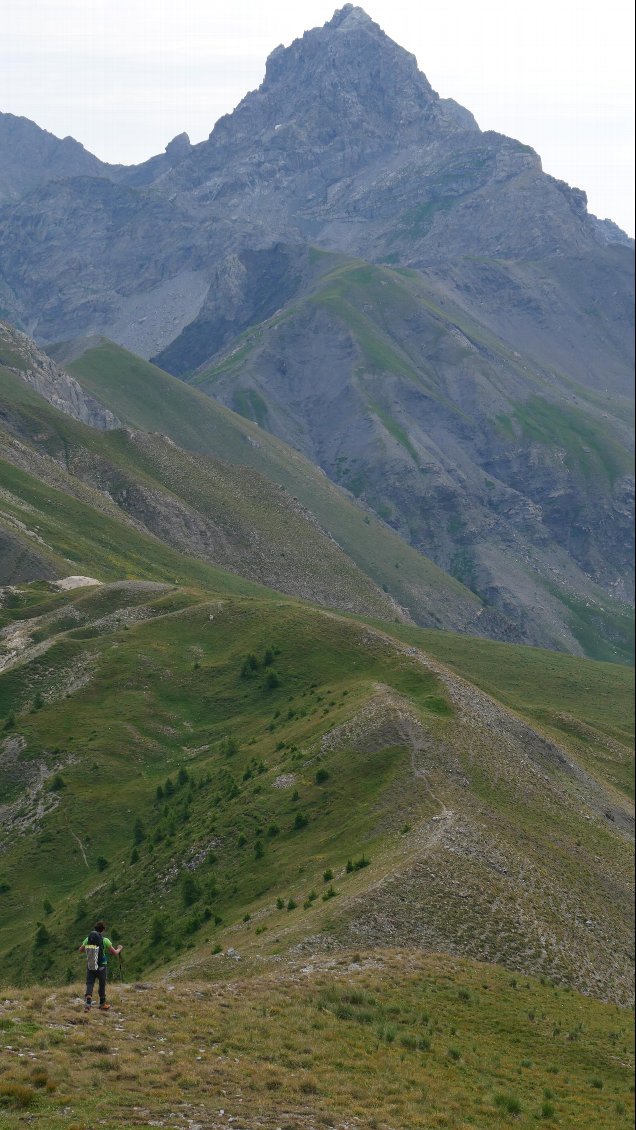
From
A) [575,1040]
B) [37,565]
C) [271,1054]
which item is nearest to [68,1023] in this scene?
[271,1054]

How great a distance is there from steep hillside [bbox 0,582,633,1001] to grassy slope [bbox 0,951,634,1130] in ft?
15.8

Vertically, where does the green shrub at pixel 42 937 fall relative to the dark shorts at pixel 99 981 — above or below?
below

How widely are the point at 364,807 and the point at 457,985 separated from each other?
66.2ft

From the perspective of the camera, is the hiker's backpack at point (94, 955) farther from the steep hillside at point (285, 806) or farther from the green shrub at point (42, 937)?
the green shrub at point (42, 937)

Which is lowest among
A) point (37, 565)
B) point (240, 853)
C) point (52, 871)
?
point (52, 871)

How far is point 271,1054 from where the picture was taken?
119ft

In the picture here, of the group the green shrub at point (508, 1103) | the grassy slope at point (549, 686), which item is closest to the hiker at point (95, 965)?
the green shrub at point (508, 1103)

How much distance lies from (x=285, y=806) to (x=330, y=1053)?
3337 centimetres

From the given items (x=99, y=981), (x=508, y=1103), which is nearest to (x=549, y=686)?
(x=508, y=1103)

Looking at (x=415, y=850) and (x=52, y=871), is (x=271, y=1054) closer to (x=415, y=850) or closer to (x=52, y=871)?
(x=415, y=850)

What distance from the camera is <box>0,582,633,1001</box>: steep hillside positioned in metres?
57.0

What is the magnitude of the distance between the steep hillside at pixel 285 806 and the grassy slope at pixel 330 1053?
4.81 metres

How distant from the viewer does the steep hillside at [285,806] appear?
5697 cm

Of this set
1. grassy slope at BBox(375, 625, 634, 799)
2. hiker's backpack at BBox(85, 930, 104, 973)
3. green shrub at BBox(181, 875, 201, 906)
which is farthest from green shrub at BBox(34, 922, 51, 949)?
grassy slope at BBox(375, 625, 634, 799)
